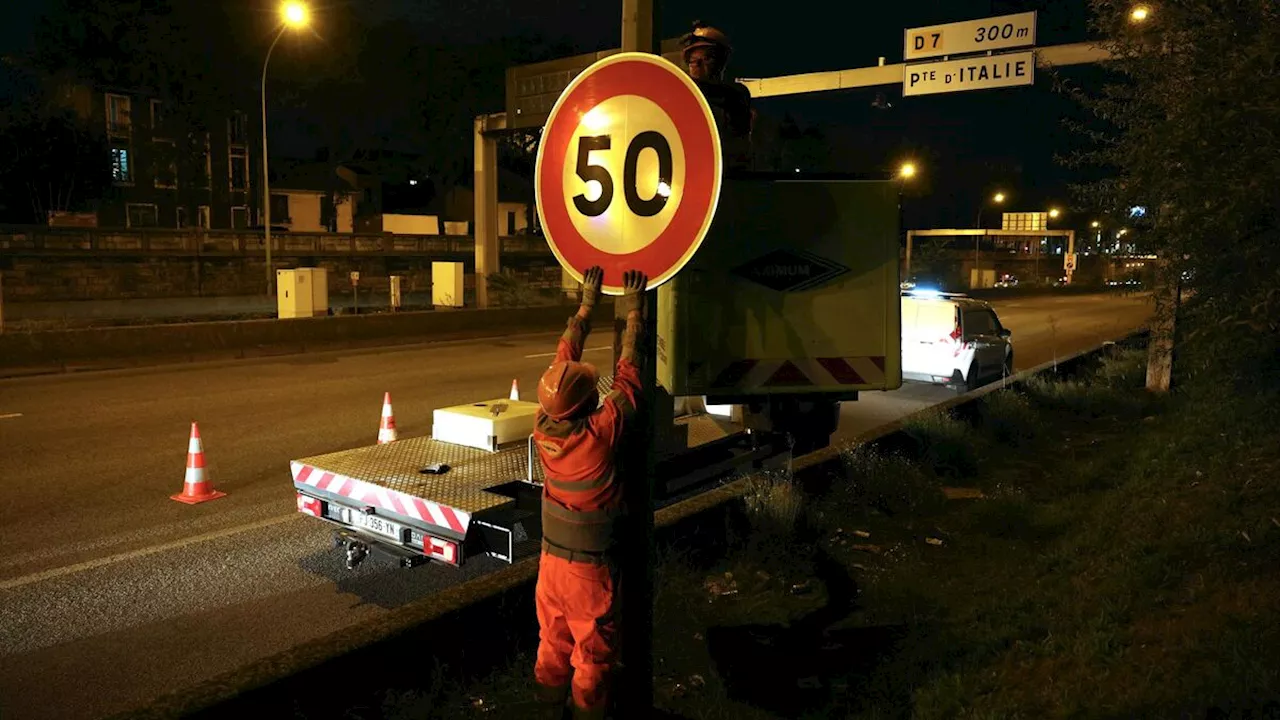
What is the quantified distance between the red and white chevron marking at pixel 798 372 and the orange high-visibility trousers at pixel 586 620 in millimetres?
1946

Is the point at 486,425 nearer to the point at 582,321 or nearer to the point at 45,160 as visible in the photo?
the point at 582,321

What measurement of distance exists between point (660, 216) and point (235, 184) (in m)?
54.8

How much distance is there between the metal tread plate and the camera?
5.21m

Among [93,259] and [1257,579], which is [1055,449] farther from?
[93,259]

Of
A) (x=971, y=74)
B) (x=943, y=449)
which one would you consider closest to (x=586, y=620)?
(x=943, y=449)

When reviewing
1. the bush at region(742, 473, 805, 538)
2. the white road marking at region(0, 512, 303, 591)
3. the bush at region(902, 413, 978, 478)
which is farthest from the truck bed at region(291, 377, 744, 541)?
the bush at region(902, 413, 978, 478)

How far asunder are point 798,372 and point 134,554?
4.47 metres

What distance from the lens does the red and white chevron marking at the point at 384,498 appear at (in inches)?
198

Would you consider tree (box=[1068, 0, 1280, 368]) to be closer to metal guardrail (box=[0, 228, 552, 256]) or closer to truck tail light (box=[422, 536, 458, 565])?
truck tail light (box=[422, 536, 458, 565])

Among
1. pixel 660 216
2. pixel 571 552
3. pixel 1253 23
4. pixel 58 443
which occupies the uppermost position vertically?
pixel 1253 23

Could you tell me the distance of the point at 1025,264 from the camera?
3024 inches

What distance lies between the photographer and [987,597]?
525 cm

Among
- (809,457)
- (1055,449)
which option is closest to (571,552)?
(809,457)

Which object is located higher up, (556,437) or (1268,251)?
(1268,251)
